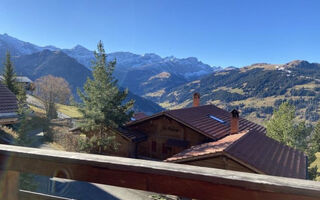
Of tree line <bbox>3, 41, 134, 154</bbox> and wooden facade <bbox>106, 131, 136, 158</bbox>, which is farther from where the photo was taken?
wooden facade <bbox>106, 131, 136, 158</bbox>

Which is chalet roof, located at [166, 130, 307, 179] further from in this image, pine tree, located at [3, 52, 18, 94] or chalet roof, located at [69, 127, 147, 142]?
pine tree, located at [3, 52, 18, 94]

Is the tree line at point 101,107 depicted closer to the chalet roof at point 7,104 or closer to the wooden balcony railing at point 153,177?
the chalet roof at point 7,104

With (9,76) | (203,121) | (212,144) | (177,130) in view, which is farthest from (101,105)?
(9,76)

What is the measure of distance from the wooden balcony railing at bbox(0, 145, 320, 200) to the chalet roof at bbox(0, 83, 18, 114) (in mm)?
6235

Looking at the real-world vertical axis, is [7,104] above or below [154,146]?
above

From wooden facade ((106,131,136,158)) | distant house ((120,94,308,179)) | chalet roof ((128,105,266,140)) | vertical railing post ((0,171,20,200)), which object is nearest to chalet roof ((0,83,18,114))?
vertical railing post ((0,171,20,200))

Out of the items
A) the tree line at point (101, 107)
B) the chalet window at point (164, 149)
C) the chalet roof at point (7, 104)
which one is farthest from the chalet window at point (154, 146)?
the chalet roof at point (7, 104)

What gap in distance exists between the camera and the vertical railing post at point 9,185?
63.2 inches

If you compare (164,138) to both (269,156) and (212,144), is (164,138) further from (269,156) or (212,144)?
(269,156)

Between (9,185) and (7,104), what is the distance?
6.99 meters

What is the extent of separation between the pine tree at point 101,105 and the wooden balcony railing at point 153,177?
1742 centimetres

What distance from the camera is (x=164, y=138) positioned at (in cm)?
2042

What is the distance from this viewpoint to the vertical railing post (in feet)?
5.27

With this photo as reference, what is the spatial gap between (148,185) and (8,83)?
42.1 meters
